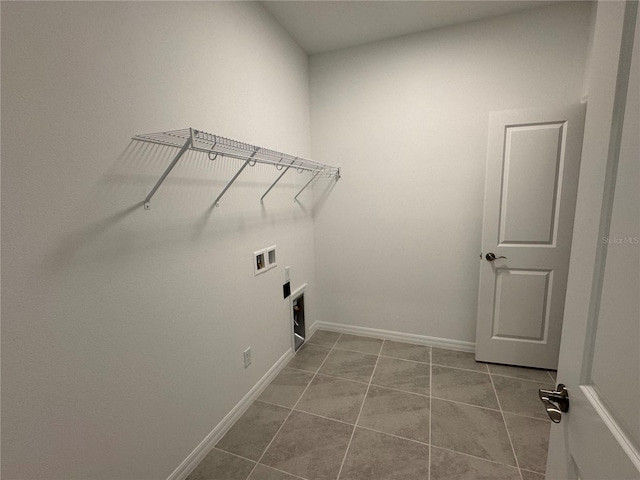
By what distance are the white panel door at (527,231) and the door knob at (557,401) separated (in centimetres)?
170

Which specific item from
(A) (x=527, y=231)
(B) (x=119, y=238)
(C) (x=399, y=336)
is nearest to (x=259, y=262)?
(B) (x=119, y=238)

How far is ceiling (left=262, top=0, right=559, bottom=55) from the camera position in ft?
6.56

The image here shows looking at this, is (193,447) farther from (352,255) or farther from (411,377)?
(352,255)

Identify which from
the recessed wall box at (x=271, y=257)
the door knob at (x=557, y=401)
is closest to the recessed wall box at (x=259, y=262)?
the recessed wall box at (x=271, y=257)

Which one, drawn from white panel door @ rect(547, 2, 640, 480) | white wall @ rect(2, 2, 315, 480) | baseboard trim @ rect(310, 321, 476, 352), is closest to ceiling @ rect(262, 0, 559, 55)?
white wall @ rect(2, 2, 315, 480)

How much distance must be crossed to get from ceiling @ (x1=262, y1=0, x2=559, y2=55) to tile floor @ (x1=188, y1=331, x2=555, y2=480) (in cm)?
270

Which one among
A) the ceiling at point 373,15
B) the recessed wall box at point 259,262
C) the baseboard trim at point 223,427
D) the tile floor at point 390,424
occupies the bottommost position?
the tile floor at point 390,424

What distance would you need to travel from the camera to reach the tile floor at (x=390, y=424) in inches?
57.8

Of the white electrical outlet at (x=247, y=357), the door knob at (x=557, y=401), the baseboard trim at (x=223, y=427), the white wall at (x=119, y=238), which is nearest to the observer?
the door knob at (x=557, y=401)

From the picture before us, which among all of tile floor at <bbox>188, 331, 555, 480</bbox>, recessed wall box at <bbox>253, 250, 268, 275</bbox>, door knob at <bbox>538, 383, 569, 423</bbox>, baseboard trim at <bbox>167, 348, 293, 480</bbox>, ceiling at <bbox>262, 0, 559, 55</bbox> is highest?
ceiling at <bbox>262, 0, 559, 55</bbox>

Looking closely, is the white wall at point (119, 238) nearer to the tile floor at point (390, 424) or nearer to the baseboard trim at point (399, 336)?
the tile floor at point (390, 424)

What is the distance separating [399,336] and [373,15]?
2693mm

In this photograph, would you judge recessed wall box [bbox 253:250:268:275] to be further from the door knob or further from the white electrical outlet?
the door knob

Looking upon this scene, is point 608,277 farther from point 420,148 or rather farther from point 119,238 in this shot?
point 420,148
